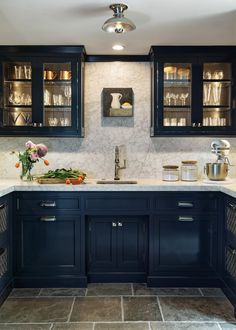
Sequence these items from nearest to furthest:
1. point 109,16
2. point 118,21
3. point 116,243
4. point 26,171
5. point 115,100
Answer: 1. point 118,21
2. point 109,16
3. point 116,243
4. point 26,171
5. point 115,100

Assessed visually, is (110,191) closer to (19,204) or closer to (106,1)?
(19,204)

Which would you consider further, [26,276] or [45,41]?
[45,41]

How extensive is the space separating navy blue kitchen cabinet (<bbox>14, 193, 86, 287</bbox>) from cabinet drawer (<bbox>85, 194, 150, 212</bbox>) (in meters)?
0.14

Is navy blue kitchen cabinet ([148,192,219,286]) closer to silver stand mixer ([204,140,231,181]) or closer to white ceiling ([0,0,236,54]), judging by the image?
silver stand mixer ([204,140,231,181])

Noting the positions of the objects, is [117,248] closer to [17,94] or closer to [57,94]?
[57,94]

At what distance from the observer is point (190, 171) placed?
11.6 ft

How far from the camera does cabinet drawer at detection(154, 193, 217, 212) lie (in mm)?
3137

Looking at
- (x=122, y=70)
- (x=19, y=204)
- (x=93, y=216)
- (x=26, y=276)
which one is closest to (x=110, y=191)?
(x=93, y=216)

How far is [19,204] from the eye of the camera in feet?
10.2

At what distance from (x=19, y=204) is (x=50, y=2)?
1.78 meters

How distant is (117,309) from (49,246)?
0.88m

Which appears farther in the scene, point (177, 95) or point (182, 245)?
point (177, 95)

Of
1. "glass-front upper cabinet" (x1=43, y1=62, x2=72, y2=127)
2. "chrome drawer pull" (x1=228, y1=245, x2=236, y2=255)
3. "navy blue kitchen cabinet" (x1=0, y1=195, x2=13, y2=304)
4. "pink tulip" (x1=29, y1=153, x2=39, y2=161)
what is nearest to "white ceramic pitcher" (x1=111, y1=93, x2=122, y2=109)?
"glass-front upper cabinet" (x1=43, y1=62, x2=72, y2=127)

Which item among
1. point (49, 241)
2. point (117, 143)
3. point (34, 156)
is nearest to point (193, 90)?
point (117, 143)
